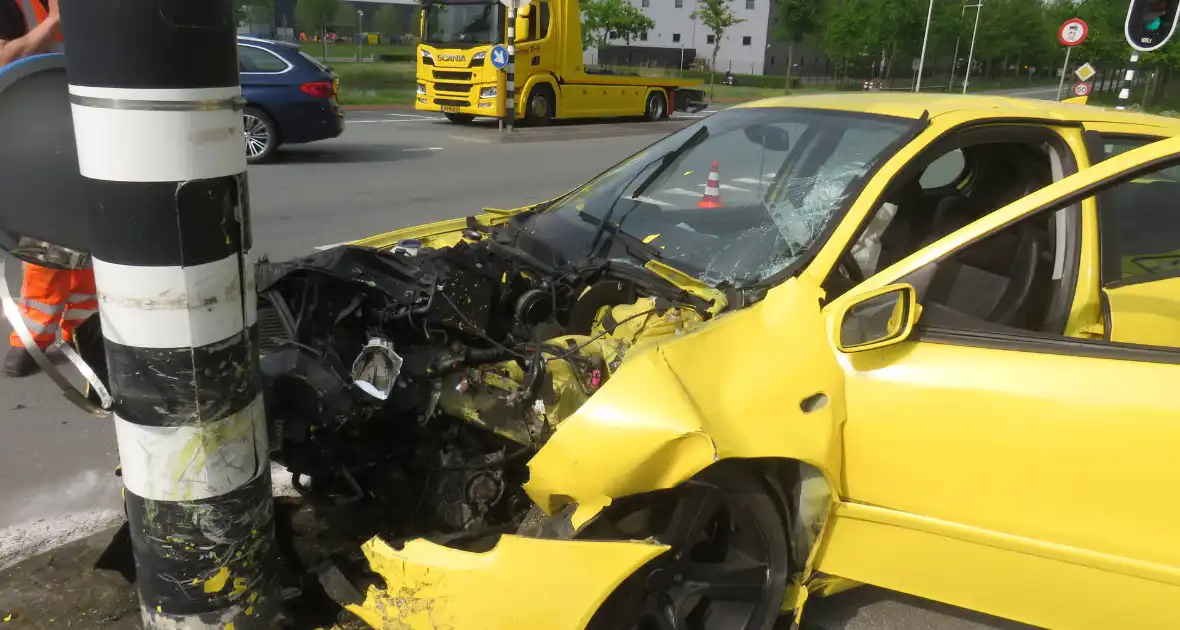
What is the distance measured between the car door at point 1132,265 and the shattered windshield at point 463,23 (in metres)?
14.9

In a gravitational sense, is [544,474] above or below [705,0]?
below

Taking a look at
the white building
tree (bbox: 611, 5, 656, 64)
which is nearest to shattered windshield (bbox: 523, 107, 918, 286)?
tree (bbox: 611, 5, 656, 64)

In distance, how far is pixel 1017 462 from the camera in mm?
2039

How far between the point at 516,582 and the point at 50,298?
349 centimetres

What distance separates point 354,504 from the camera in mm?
2900

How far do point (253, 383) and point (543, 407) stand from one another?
Result: 2.60 ft

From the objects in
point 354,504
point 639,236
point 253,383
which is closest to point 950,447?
point 639,236

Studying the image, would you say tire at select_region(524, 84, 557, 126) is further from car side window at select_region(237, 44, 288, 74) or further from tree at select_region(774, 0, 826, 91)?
tree at select_region(774, 0, 826, 91)

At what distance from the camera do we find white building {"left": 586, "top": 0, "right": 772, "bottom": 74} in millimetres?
64250

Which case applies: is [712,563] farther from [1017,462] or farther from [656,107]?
[656,107]

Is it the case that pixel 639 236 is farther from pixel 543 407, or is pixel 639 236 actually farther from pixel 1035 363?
pixel 1035 363

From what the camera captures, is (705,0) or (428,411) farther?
(705,0)

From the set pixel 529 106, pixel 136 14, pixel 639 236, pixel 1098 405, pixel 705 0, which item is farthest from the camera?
pixel 705 0

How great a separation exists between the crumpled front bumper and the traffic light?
12106 millimetres
